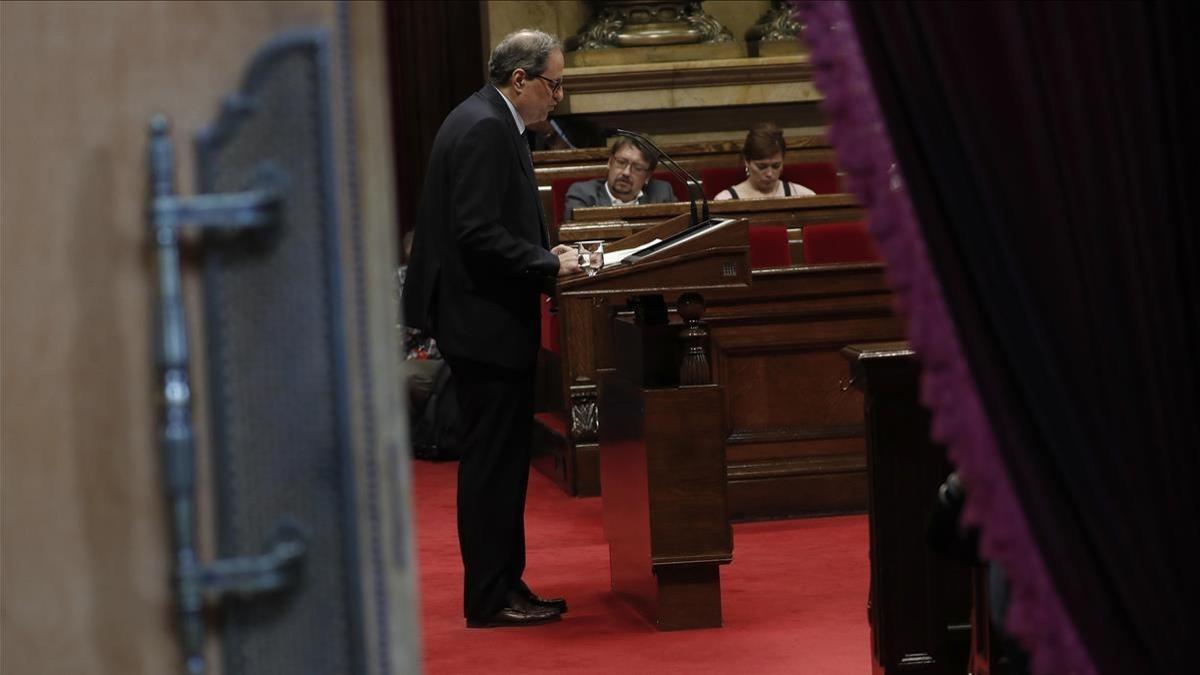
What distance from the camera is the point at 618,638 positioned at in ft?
14.8

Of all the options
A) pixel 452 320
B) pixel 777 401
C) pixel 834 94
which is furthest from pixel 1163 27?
pixel 777 401

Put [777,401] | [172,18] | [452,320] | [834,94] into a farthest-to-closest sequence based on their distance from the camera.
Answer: [777,401], [452,320], [834,94], [172,18]

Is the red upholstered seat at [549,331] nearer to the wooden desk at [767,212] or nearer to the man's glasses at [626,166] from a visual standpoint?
the wooden desk at [767,212]

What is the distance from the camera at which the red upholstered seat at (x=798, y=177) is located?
811 centimetres

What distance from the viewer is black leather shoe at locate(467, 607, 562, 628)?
15.2 ft

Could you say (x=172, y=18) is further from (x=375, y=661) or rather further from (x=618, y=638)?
(x=618, y=638)

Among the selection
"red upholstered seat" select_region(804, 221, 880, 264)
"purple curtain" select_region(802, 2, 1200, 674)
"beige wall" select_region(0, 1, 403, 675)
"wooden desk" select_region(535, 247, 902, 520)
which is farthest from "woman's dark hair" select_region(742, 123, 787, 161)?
"beige wall" select_region(0, 1, 403, 675)

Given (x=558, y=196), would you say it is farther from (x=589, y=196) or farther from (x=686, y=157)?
(x=686, y=157)

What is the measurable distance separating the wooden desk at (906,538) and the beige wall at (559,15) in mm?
6371

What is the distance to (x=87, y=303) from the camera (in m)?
1.69

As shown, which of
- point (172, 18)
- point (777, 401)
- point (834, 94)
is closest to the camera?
point (172, 18)

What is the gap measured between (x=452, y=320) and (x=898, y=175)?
263 cm

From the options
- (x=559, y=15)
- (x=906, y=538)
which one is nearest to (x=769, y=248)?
(x=906, y=538)

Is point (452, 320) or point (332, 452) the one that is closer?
point (332, 452)
